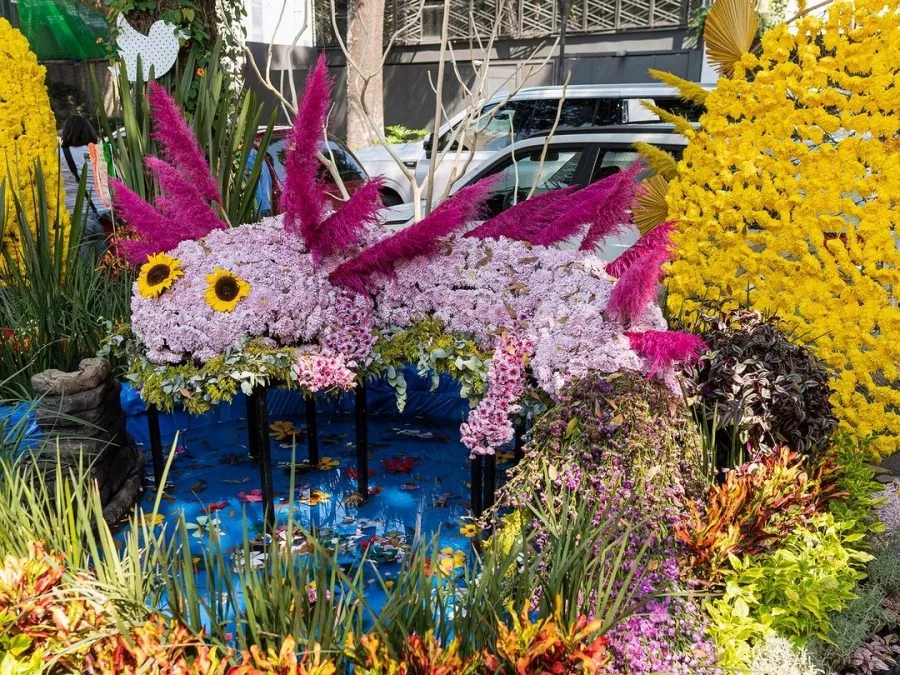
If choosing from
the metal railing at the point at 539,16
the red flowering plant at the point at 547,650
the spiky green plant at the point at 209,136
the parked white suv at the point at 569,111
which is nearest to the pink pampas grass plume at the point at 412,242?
the red flowering plant at the point at 547,650

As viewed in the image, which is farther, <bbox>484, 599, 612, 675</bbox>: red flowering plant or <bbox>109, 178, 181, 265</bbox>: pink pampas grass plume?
<bbox>109, 178, 181, 265</bbox>: pink pampas grass plume

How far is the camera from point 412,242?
3086 mm

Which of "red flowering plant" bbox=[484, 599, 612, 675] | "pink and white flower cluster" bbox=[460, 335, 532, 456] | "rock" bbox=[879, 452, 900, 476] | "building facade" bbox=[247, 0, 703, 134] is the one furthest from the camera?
"building facade" bbox=[247, 0, 703, 134]

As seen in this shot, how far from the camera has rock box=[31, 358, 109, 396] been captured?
330 centimetres

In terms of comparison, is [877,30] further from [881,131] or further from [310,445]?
[310,445]

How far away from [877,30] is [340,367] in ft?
8.46

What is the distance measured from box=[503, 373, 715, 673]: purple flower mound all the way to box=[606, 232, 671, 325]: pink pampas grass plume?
257mm

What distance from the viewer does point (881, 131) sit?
10.8 ft

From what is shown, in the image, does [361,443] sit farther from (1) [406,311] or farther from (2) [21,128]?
(2) [21,128]

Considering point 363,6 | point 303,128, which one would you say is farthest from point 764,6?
point 303,128

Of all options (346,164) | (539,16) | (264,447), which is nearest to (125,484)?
(264,447)

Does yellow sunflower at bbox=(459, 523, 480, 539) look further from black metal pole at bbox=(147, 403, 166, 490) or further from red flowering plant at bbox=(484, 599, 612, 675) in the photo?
black metal pole at bbox=(147, 403, 166, 490)

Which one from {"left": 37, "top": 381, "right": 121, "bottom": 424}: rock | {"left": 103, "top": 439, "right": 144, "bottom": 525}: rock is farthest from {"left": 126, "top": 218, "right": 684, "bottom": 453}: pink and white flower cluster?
{"left": 103, "top": 439, "right": 144, "bottom": 525}: rock

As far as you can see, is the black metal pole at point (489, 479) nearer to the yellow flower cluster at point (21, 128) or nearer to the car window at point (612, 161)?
the yellow flower cluster at point (21, 128)
